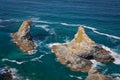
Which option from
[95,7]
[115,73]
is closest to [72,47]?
[115,73]

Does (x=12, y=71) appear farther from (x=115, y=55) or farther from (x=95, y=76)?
(x=115, y=55)

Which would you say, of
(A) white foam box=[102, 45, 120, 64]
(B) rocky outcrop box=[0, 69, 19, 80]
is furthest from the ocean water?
(B) rocky outcrop box=[0, 69, 19, 80]

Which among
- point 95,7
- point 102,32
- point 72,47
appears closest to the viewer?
point 72,47

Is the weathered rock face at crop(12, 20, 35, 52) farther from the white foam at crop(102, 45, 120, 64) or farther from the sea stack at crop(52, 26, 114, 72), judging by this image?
the white foam at crop(102, 45, 120, 64)

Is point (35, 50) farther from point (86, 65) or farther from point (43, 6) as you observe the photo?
point (43, 6)

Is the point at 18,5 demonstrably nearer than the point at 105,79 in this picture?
No

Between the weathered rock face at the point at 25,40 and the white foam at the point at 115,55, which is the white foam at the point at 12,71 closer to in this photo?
the weathered rock face at the point at 25,40

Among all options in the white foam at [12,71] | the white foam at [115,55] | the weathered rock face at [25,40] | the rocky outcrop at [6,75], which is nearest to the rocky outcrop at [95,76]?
the white foam at [115,55]
